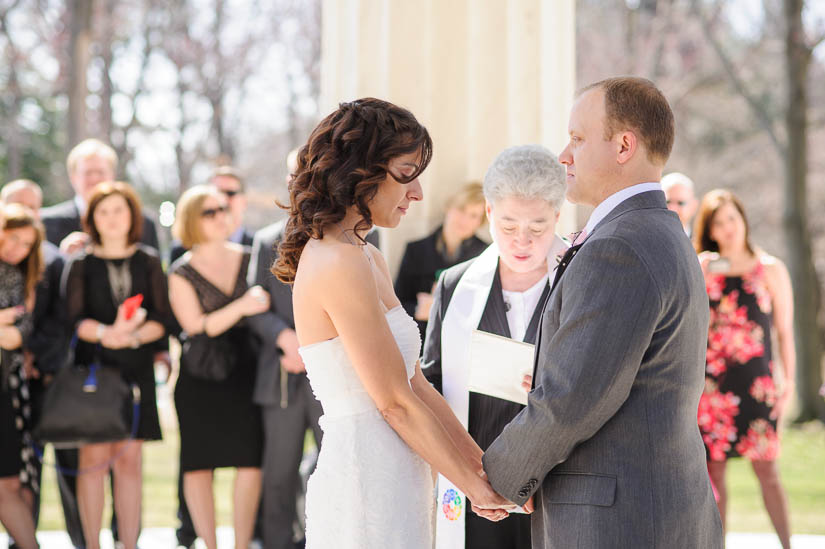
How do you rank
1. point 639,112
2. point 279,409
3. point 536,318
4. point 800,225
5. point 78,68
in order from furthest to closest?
point 78,68
point 800,225
point 279,409
point 536,318
point 639,112

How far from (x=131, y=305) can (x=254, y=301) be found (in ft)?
2.42

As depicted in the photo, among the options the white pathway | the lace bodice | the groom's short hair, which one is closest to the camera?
the groom's short hair

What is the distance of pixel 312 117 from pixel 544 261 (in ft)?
74.0

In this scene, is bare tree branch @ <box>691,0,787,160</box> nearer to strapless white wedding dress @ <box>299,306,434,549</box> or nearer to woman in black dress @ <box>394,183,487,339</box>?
woman in black dress @ <box>394,183,487,339</box>

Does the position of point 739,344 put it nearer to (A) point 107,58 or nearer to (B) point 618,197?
(B) point 618,197

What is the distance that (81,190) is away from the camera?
6.89 metres

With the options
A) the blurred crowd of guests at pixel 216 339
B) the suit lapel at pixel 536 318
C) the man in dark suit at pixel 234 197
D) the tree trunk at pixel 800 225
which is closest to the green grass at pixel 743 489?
the tree trunk at pixel 800 225

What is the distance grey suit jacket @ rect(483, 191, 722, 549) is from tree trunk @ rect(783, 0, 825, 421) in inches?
460

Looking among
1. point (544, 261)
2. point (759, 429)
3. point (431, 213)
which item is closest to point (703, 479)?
point (544, 261)

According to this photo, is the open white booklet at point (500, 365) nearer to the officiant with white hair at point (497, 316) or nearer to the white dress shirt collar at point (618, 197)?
the officiant with white hair at point (497, 316)

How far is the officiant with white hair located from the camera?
3562 millimetres

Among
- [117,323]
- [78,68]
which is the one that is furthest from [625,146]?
[78,68]

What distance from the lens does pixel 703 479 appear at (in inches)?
106

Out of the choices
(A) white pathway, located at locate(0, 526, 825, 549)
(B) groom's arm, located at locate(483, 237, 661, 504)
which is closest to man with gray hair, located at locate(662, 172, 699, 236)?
(A) white pathway, located at locate(0, 526, 825, 549)
